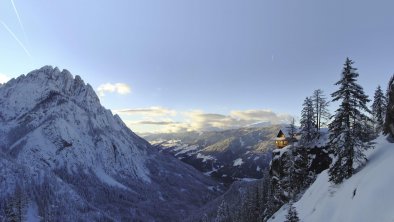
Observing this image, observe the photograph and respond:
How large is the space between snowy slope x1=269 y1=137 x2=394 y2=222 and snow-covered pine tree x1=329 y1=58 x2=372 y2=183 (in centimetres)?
148

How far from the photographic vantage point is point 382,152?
37.4 meters

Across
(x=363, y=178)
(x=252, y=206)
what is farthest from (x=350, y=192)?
(x=252, y=206)

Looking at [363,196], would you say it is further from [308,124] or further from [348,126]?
[308,124]

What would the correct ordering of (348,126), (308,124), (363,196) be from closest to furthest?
(363,196) → (348,126) → (308,124)

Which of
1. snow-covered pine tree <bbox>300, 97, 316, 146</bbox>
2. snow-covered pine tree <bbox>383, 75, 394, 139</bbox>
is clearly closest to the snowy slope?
snow-covered pine tree <bbox>383, 75, 394, 139</bbox>

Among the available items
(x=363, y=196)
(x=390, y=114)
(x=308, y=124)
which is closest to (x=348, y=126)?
(x=390, y=114)

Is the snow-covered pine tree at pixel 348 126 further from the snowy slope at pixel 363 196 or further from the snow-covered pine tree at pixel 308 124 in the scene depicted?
the snow-covered pine tree at pixel 308 124

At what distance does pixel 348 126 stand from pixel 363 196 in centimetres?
1101

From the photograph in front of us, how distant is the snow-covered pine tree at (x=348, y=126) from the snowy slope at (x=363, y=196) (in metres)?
1.48

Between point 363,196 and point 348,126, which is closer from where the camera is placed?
point 363,196

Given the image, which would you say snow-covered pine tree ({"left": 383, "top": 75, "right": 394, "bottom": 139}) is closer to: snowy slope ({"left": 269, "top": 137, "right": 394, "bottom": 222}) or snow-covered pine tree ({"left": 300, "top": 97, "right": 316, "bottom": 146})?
snowy slope ({"left": 269, "top": 137, "right": 394, "bottom": 222})

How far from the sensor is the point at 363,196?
98.2 feet

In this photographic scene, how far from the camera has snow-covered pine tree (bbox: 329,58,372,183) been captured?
38.3m

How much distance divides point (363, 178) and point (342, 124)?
25.9ft
